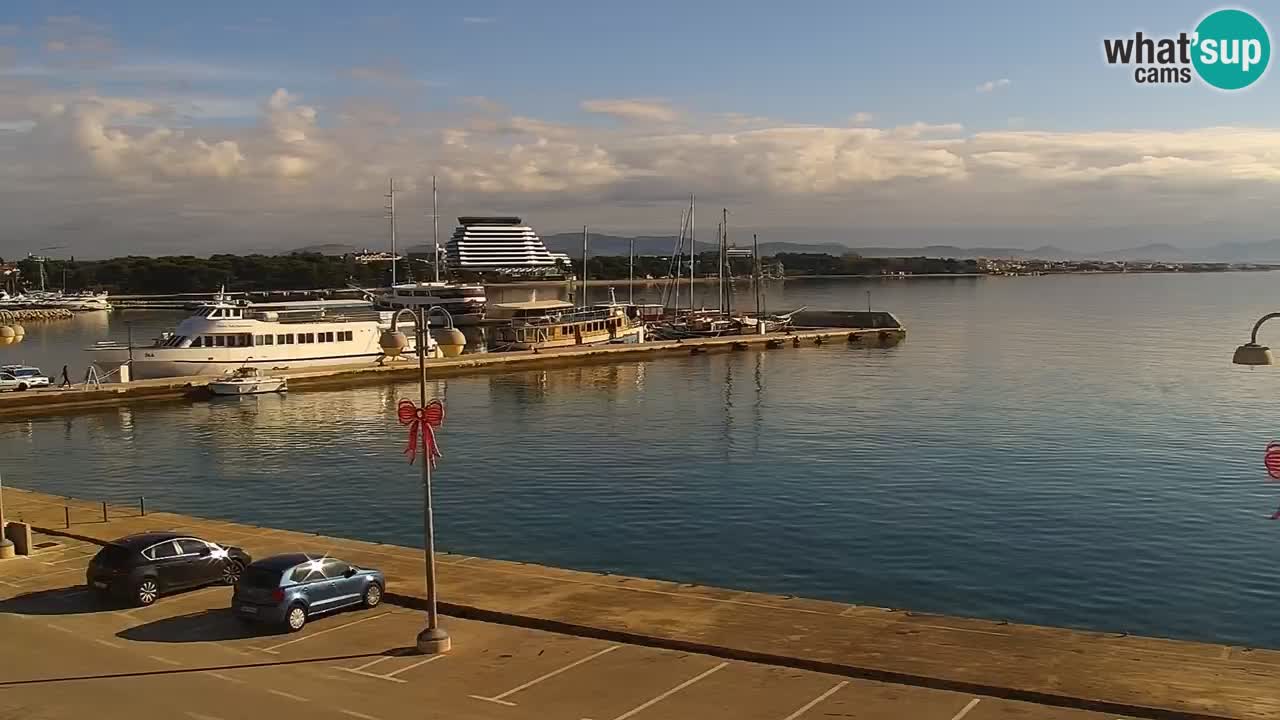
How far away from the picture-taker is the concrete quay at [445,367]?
67625 mm

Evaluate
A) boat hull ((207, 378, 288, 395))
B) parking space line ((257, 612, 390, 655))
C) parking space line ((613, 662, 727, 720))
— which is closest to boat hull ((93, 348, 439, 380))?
boat hull ((207, 378, 288, 395))

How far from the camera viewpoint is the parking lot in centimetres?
1592

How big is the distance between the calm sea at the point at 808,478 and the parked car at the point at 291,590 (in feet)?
39.2

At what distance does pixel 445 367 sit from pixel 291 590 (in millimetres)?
68640

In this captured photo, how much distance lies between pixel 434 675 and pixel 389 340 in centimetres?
541

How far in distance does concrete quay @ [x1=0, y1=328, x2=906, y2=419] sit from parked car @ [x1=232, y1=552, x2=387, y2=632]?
4994 cm

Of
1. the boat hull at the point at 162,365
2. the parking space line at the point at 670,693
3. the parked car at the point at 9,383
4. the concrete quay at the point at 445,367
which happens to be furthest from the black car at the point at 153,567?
the boat hull at the point at 162,365

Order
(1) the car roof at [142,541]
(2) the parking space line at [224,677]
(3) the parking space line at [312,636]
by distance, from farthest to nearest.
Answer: (1) the car roof at [142,541] → (3) the parking space line at [312,636] → (2) the parking space line at [224,677]

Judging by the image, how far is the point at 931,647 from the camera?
19.3 meters

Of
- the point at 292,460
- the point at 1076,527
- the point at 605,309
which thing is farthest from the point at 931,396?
the point at 605,309

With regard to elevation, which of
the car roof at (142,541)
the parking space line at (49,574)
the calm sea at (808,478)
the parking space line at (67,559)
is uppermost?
the car roof at (142,541)

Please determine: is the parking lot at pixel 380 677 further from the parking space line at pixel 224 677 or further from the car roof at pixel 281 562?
the car roof at pixel 281 562

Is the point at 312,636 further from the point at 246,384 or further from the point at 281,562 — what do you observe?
the point at 246,384

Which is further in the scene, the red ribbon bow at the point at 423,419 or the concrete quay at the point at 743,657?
the red ribbon bow at the point at 423,419
